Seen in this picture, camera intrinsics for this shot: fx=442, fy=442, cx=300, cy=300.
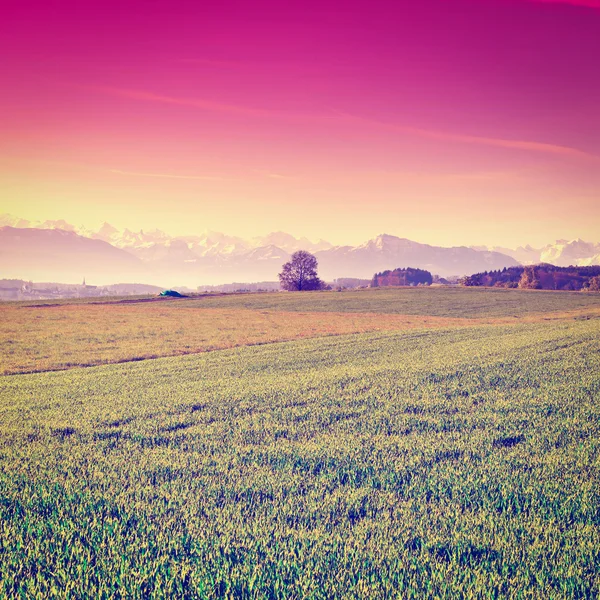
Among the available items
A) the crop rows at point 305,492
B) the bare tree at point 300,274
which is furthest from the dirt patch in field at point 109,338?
the bare tree at point 300,274

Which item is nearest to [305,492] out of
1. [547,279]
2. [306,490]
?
[306,490]

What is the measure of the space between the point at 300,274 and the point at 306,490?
105 m

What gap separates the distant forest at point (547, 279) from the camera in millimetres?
101500

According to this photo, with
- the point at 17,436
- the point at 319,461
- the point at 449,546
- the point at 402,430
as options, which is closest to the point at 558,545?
the point at 449,546

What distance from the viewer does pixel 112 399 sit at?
37.3 feet

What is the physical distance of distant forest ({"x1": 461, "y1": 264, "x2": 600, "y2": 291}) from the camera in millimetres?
101500

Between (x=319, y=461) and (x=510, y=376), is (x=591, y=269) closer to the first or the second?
(x=510, y=376)

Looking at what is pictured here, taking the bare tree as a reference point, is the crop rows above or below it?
below

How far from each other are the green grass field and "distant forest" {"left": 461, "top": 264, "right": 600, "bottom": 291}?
99.9 m

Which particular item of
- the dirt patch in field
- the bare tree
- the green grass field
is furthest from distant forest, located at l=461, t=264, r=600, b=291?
the green grass field

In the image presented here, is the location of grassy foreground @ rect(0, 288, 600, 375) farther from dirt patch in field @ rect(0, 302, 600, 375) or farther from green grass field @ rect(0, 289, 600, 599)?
green grass field @ rect(0, 289, 600, 599)

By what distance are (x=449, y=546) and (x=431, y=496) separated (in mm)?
1075

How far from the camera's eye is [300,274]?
111m

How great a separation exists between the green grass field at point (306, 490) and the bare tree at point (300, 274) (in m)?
97.7
